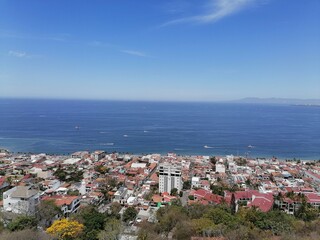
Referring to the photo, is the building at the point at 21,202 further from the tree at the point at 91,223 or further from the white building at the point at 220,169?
the white building at the point at 220,169

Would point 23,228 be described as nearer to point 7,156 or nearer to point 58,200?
point 58,200

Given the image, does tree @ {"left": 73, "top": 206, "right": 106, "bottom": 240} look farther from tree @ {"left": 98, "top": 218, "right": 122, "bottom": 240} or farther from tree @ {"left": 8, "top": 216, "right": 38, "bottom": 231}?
tree @ {"left": 8, "top": 216, "right": 38, "bottom": 231}

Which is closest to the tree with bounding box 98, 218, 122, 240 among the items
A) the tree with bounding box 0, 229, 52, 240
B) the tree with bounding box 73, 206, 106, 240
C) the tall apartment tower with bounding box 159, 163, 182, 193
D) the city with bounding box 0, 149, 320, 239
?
the city with bounding box 0, 149, 320, 239

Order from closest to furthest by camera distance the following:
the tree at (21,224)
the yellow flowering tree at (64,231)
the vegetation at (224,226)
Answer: the yellow flowering tree at (64,231) → the vegetation at (224,226) → the tree at (21,224)

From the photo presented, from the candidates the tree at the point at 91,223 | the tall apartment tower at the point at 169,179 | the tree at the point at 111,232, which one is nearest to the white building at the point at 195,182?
the tall apartment tower at the point at 169,179

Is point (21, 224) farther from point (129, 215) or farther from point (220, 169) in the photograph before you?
point (220, 169)

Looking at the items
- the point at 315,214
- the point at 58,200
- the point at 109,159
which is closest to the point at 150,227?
the point at 58,200

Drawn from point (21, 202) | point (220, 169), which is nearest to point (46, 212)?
point (21, 202)
